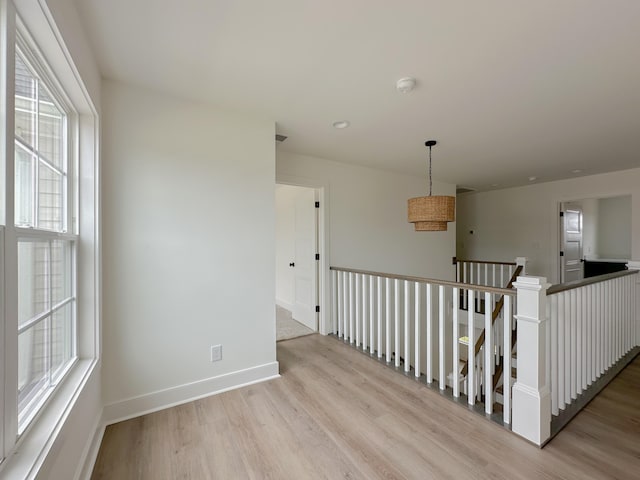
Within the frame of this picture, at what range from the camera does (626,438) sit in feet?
5.48

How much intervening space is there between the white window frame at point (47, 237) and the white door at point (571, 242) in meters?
6.33

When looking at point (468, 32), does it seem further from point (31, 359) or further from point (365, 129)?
point (31, 359)

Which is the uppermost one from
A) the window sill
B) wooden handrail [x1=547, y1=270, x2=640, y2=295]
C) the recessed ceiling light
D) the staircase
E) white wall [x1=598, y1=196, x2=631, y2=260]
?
the recessed ceiling light

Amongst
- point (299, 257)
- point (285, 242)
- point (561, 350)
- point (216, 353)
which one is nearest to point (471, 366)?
point (561, 350)

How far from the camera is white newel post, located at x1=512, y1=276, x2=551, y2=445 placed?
1.60 m

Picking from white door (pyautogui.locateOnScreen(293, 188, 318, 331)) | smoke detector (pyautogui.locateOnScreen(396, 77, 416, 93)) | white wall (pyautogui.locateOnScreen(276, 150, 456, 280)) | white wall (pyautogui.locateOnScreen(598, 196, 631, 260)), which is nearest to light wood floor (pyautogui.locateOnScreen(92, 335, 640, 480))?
white door (pyautogui.locateOnScreen(293, 188, 318, 331))

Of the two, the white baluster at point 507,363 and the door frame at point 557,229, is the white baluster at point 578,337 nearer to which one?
the white baluster at point 507,363

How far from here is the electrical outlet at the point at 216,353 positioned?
85.2 inches

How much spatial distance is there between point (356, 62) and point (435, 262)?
153 inches

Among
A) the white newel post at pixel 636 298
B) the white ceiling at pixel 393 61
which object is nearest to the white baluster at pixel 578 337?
the white ceiling at pixel 393 61

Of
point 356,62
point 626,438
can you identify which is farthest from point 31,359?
point 626,438

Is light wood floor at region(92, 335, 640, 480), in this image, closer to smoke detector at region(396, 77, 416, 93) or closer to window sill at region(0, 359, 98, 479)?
window sill at region(0, 359, 98, 479)

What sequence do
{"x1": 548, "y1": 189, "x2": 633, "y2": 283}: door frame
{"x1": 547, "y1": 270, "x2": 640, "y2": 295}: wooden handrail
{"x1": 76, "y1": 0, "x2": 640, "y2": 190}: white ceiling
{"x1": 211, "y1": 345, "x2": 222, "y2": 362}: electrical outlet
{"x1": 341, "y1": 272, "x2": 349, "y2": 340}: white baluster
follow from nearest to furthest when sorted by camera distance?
{"x1": 76, "y1": 0, "x2": 640, "y2": 190}: white ceiling → {"x1": 547, "y1": 270, "x2": 640, "y2": 295}: wooden handrail → {"x1": 211, "y1": 345, "x2": 222, "y2": 362}: electrical outlet → {"x1": 341, "y1": 272, "x2": 349, "y2": 340}: white baluster → {"x1": 548, "y1": 189, "x2": 633, "y2": 283}: door frame

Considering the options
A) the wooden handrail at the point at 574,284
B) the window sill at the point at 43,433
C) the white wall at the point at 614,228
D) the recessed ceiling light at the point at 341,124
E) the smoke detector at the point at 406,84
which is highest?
the recessed ceiling light at the point at 341,124
